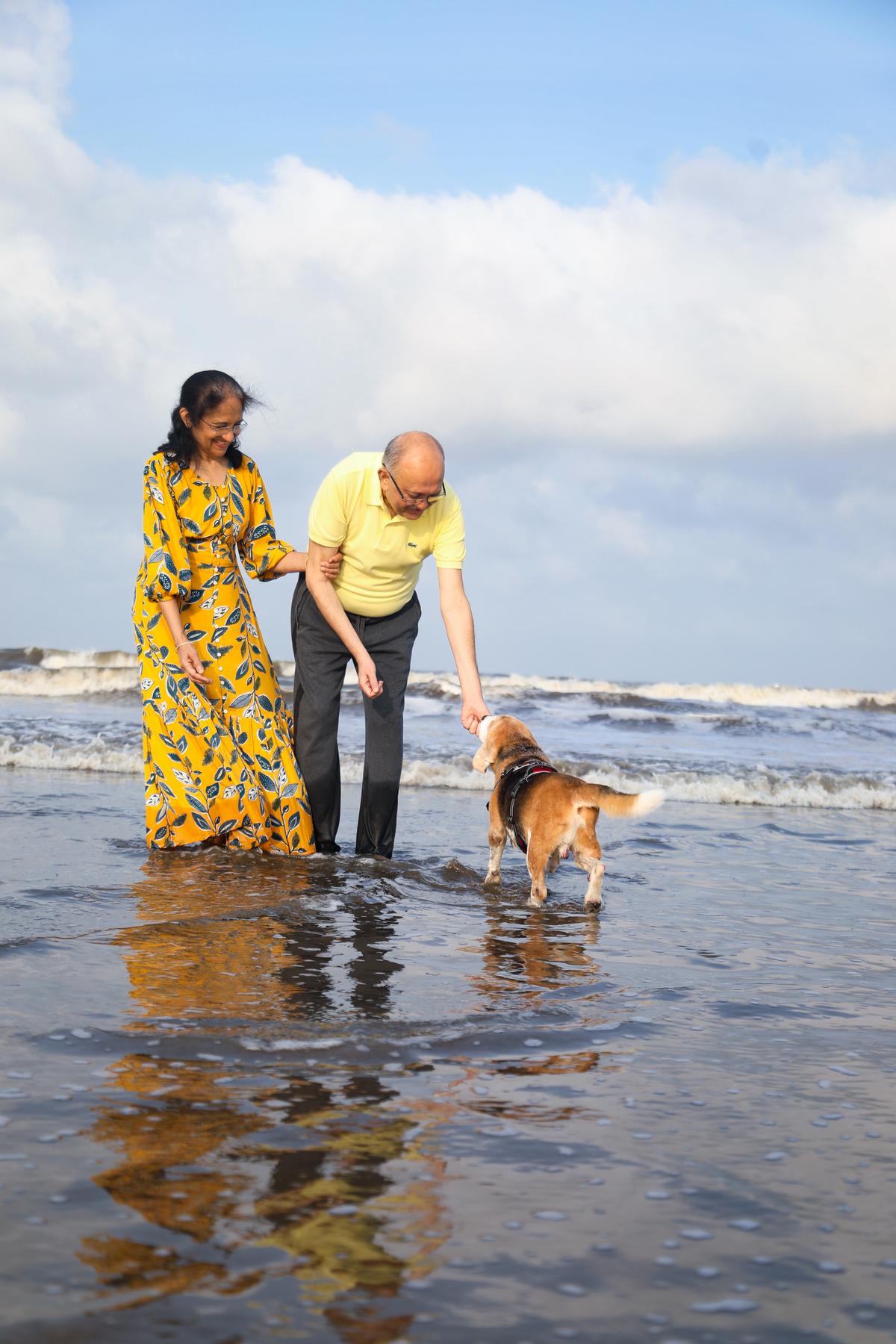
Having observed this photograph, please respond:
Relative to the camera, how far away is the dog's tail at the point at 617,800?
5066 millimetres

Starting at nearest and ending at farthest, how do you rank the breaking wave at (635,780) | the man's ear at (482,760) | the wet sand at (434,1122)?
1. the wet sand at (434,1122)
2. the man's ear at (482,760)
3. the breaking wave at (635,780)

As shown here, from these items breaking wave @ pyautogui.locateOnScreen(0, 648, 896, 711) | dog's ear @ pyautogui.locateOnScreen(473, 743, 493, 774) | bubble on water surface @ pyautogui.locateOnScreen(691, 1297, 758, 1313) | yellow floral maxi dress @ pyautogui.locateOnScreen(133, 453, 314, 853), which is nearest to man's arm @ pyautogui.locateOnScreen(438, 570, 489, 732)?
dog's ear @ pyautogui.locateOnScreen(473, 743, 493, 774)

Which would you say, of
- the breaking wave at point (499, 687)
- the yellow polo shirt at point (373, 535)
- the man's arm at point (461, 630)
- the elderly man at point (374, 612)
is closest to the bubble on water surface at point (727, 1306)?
the elderly man at point (374, 612)

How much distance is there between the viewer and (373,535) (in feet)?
18.1

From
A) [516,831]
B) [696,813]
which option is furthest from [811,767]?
[516,831]

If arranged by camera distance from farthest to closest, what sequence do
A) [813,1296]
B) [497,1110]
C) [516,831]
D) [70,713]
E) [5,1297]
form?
[70,713] → [516,831] → [497,1110] → [813,1296] → [5,1297]

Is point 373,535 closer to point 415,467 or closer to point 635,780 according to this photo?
point 415,467

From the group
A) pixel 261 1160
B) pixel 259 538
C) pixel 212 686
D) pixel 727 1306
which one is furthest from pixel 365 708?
pixel 727 1306

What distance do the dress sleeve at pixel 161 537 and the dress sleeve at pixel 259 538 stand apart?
453 millimetres

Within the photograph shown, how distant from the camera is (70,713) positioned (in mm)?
17250

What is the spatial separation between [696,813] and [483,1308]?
838 cm

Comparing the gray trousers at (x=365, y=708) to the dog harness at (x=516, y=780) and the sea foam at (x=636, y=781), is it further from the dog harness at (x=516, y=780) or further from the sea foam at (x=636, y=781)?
the sea foam at (x=636, y=781)

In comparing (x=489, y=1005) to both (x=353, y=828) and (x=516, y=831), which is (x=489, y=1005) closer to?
(x=516, y=831)

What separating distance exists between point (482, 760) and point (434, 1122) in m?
3.16
